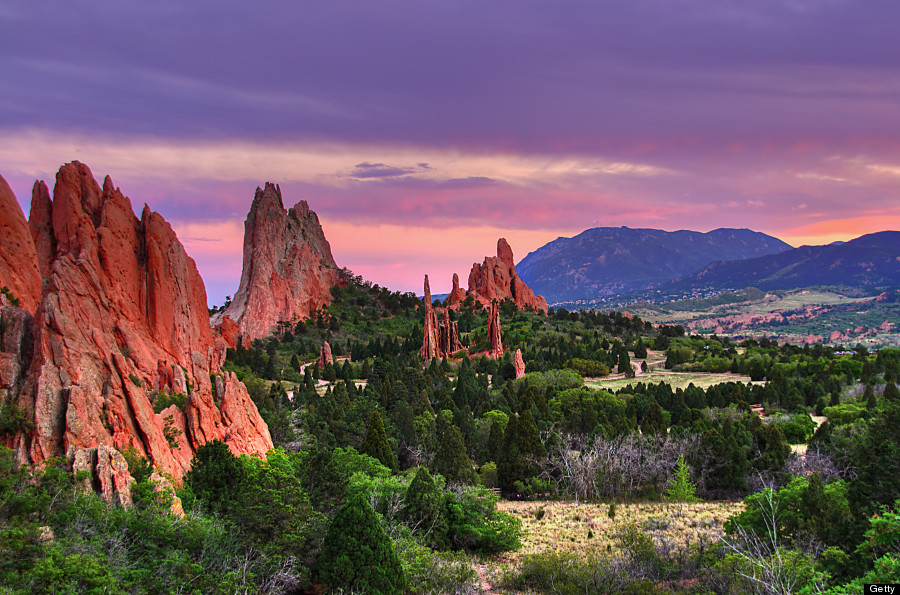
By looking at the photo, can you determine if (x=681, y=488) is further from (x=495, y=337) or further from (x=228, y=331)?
(x=228, y=331)

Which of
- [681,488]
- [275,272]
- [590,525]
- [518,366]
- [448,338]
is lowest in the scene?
[681,488]

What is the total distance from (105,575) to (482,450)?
4348 cm

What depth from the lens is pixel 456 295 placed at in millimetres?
165875

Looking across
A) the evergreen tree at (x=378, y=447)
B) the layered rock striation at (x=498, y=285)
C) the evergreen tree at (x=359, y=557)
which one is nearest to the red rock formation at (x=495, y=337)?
the layered rock striation at (x=498, y=285)

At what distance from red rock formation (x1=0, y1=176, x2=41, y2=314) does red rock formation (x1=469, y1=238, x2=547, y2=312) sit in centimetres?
14192

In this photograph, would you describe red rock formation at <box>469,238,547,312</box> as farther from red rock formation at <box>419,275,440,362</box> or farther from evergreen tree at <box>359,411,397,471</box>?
evergreen tree at <box>359,411,397,471</box>

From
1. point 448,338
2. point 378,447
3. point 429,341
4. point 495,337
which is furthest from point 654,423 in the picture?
point 448,338

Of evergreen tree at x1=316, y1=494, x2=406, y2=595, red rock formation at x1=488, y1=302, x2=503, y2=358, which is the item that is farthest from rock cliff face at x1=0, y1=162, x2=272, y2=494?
red rock formation at x1=488, y1=302, x2=503, y2=358

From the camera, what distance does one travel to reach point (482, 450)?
56750 millimetres

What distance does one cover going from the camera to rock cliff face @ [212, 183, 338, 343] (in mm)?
134500

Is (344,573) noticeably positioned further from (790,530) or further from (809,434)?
(809,434)

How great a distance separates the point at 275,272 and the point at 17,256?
116 meters

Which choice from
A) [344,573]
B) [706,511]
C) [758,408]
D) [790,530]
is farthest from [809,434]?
[344,573]

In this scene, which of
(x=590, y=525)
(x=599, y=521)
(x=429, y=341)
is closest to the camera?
(x=590, y=525)
